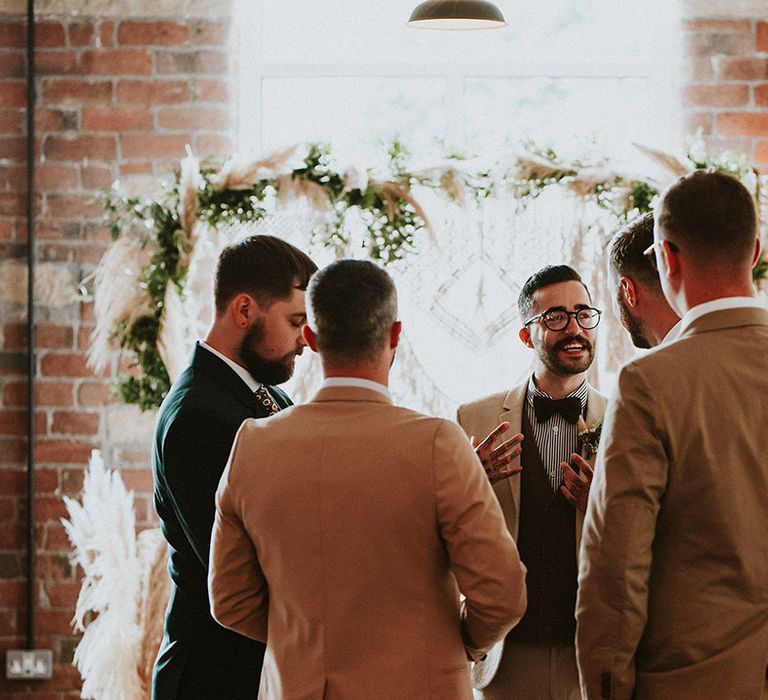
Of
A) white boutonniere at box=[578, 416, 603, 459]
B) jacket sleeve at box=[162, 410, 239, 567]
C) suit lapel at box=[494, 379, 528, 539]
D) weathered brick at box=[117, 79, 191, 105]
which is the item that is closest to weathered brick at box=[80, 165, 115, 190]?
weathered brick at box=[117, 79, 191, 105]

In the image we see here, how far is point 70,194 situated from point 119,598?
5.06 feet

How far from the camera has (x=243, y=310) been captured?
86.7 inches

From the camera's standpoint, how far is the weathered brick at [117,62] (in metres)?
3.97

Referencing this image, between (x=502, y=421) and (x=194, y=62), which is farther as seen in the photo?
(x=194, y=62)

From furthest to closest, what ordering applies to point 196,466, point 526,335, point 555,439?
point 526,335 < point 555,439 < point 196,466

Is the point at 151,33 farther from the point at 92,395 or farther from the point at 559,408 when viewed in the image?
the point at 559,408

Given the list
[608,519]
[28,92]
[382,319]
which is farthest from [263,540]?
[28,92]

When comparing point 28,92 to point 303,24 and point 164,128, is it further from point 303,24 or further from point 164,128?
point 303,24

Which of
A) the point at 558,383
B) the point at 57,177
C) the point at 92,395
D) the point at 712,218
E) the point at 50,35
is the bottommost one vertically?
the point at 92,395

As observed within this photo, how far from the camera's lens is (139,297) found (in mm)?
3211

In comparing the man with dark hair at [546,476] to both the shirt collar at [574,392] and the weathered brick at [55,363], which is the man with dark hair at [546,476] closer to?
the shirt collar at [574,392]

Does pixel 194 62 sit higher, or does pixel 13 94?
pixel 194 62

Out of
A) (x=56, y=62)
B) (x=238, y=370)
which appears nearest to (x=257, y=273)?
(x=238, y=370)

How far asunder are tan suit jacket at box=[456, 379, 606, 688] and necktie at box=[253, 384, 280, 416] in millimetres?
526
